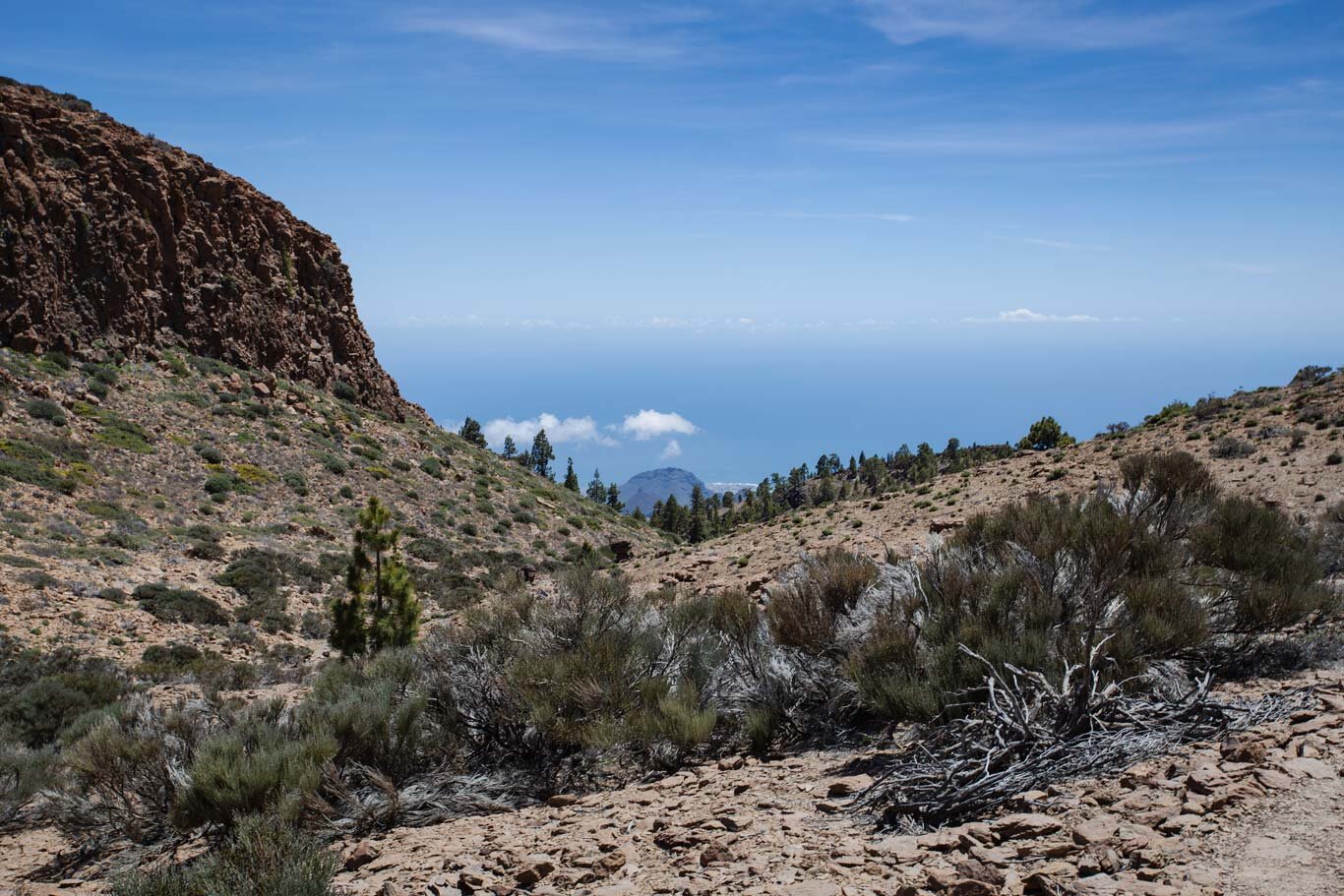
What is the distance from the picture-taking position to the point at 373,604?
15.8m

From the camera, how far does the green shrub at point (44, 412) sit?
2583cm

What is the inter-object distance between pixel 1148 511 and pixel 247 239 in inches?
1712

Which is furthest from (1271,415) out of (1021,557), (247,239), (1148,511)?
(247,239)

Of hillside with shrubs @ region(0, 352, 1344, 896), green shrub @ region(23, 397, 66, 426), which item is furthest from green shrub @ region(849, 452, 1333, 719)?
green shrub @ region(23, 397, 66, 426)

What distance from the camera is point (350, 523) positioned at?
94.3 ft

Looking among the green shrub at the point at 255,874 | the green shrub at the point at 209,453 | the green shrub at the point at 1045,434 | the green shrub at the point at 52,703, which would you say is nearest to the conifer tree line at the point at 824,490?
the green shrub at the point at 1045,434

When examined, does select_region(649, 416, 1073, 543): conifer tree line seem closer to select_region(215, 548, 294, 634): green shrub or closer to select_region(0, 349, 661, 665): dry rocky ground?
select_region(0, 349, 661, 665): dry rocky ground

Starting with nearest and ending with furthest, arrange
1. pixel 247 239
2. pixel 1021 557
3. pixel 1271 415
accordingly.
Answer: pixel 1021 557 < pixel 1271 415 < pixel 247 239

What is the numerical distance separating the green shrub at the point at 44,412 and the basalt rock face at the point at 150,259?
4.81m

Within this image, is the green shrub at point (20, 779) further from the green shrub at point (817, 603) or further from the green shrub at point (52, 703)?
the green shrub at point (817, 603)

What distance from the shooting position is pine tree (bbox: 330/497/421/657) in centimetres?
1531

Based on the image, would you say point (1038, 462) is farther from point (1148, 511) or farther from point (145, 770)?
point (145, 770)

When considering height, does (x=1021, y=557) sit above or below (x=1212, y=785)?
above

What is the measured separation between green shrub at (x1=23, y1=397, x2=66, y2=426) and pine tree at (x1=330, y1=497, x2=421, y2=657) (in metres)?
17.6
